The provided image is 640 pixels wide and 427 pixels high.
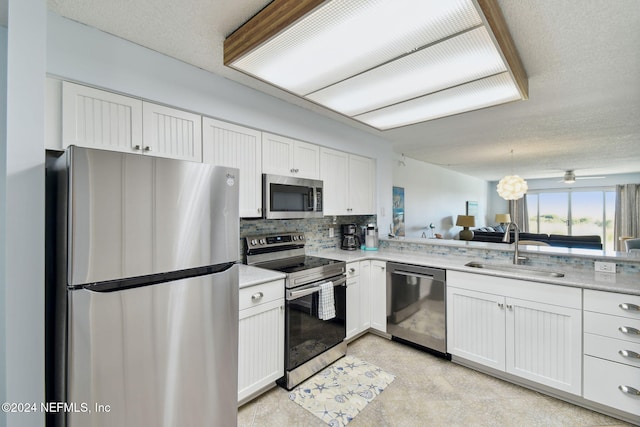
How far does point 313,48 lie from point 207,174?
3.01ft

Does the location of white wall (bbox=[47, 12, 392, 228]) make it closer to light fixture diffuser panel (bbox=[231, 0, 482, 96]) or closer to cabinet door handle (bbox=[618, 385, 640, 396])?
light fixture diffuser panel (bbox=[231, 0, 482, 96])

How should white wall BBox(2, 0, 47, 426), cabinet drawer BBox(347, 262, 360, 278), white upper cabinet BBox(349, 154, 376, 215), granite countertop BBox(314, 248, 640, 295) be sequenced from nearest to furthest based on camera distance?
white wall BBox(2, 0, 47, 426) < granite countertop BBox(314, 248, 640, 295) < cabinet drawer BBox(347, 262, 360, 278) < white upper cabinet BBox(349, 154, 376, 215)

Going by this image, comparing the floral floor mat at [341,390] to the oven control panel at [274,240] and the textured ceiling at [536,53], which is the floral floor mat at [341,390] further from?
the textured ceiling at [536,53]

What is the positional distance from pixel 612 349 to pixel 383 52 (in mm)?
2356

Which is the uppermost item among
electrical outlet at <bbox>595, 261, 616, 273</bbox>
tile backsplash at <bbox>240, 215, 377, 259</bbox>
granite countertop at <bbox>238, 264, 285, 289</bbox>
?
tile backsplash at <bbox>240, 215, 377, 259</bbox>

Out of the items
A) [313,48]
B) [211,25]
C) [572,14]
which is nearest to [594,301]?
[572,14]

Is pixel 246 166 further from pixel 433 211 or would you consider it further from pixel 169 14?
pixel 433 211

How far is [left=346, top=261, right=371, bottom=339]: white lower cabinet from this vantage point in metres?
2.71

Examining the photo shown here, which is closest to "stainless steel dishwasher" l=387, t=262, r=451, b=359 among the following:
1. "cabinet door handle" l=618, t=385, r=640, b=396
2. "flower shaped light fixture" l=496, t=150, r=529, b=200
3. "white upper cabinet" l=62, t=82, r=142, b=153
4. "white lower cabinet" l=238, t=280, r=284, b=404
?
"cabinet door handle" l=618, t=385, r=640, b=396

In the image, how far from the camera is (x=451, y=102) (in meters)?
2.16

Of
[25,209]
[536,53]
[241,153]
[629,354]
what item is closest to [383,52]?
[536,53]

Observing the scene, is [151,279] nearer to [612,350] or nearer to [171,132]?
[171,132]

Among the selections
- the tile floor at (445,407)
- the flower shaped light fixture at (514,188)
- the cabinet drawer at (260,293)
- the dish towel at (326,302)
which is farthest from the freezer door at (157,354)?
the flower shaped light fixture at (514,188)

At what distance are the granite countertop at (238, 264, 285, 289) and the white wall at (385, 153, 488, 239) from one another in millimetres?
3478
